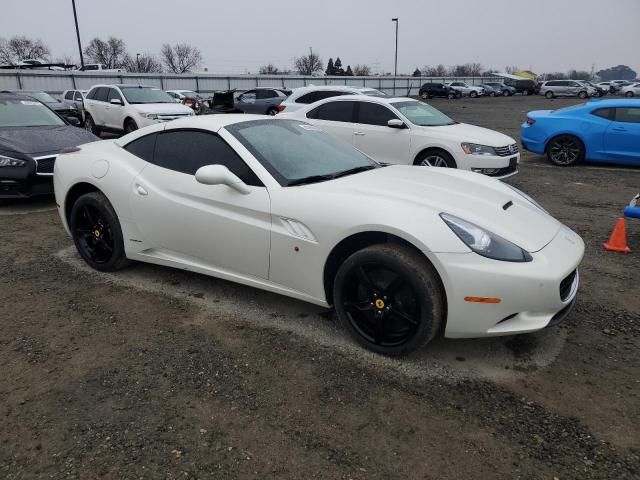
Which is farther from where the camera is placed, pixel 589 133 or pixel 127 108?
pixel 127 108

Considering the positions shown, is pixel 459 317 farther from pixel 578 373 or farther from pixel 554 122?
pixel 554 122

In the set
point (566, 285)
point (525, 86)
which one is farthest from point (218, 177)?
point (525, 86)

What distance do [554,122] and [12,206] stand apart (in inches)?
388

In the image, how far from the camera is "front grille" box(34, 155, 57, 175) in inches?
260

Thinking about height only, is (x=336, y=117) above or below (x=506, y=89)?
below

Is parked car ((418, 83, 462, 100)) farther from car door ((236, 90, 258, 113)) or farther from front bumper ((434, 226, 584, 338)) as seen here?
front bumper ((434, 226, 584, 338))

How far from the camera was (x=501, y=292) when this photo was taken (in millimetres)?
2717

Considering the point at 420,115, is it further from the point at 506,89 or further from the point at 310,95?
the point at 506,89

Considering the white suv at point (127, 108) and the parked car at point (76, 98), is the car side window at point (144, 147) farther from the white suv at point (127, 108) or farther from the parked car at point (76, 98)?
the parked car at point (76, 98)

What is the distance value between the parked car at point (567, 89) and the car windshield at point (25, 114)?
4504 centimetres

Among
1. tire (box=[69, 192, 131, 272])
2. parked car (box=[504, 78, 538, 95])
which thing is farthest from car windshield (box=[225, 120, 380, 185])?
parked car (box=[504, 78, 538, 95])

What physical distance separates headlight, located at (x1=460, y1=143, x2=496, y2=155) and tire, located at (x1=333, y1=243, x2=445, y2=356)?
16.9 ft

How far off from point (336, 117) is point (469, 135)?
2.38 metres

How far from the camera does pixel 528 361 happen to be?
305 centimetres
